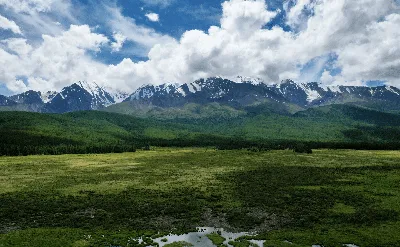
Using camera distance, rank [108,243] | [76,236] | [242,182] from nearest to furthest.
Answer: [108,243] → [76,236] → [242,182]

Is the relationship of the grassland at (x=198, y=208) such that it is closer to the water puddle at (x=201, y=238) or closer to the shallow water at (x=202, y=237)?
the shallow water at (x=202, y=237)

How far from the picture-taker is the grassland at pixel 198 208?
44031 mm

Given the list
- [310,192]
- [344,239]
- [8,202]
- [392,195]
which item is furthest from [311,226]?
[8,202]

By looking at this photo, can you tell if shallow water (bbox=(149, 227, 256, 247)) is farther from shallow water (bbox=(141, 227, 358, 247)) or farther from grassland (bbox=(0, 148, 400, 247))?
grassland (bbox=(0, 148, 400, 247))

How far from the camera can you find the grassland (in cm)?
4403

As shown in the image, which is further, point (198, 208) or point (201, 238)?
point (198, 208)

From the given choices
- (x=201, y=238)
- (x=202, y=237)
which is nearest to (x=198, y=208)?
(x=202, y=237)

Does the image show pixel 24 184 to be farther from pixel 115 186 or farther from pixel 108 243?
pixel 108 243

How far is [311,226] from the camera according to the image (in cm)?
4822

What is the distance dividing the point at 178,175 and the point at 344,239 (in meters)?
70.5

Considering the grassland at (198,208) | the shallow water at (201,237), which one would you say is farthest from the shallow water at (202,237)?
the grassland at (198,208)

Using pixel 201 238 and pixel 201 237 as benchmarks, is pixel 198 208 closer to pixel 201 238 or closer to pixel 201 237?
pixel 201 237

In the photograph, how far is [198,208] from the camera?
2394 inches

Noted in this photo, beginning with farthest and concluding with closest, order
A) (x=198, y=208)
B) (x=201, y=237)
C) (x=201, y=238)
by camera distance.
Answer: (x=198, y=208)
(x=201, y=237)
(x=201, y=238)
